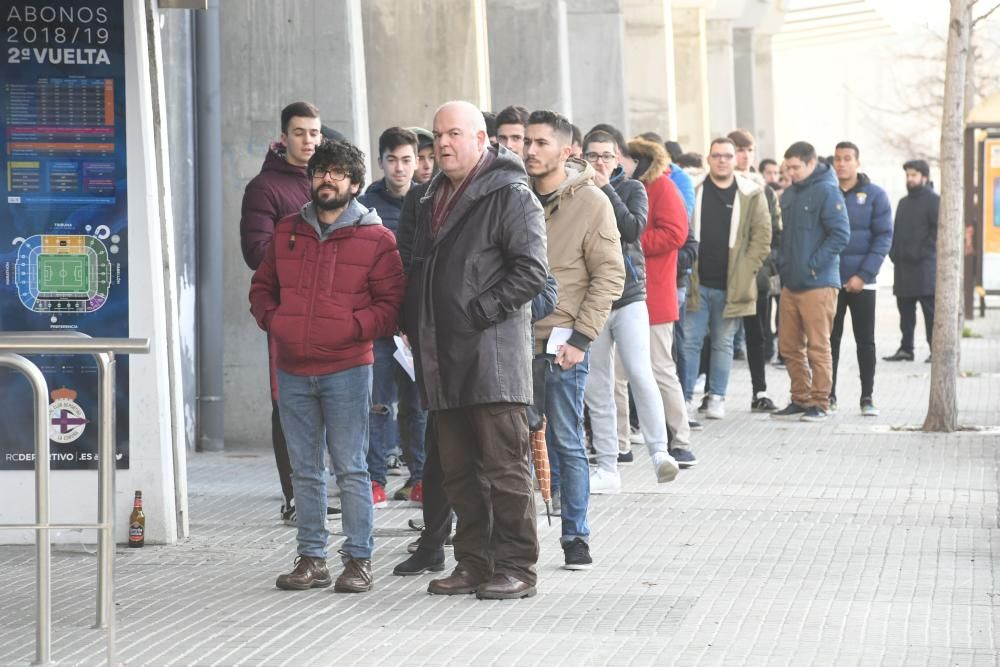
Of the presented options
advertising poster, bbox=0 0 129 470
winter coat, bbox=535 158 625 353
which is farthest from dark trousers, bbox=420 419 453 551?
advertising poster, bbox=0 0 129 470

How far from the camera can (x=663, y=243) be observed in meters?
12.4

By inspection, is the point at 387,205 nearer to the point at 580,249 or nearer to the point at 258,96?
the point at 580,249

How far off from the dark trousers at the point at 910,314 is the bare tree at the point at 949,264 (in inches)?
247

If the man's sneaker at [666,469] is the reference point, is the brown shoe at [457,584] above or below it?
below

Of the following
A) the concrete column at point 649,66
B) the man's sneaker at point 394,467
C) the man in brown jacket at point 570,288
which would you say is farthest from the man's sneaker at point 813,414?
the concrete column at point 649,66

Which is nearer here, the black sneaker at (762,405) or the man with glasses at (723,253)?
the man with glasses at (723,253)

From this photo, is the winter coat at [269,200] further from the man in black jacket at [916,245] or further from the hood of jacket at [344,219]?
the man in black jacket at [916,245]

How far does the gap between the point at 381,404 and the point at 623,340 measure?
1.41 meters

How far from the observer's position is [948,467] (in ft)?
39.6

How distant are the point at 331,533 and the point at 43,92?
2510 mm

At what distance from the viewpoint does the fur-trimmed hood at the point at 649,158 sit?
12.5m

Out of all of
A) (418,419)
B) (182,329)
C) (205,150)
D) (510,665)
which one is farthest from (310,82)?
(510,665)

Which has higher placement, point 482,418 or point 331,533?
point 482,418

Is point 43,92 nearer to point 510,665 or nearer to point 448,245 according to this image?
point 448,245
